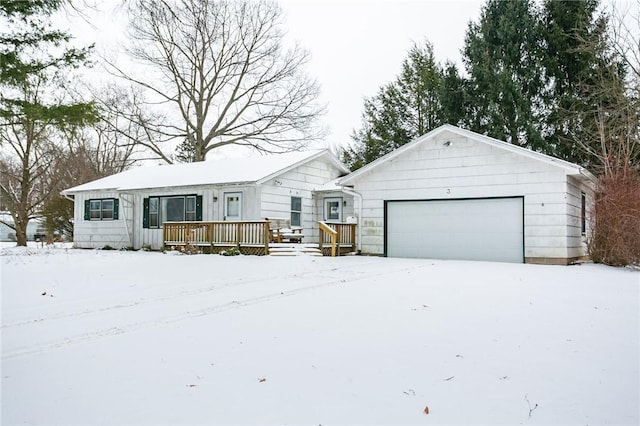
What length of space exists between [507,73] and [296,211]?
12.3m

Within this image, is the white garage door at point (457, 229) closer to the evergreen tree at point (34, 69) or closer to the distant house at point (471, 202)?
the distant house at point (471, 202)

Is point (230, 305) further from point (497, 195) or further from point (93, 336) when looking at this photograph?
point (497, 195)

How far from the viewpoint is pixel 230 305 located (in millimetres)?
6340

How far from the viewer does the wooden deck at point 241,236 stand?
49.3 ft

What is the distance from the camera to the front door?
16.8m

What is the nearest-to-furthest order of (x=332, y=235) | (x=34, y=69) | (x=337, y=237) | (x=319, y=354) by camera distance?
(x=319, y=354) → (x=34, y=69) → (x=332, y=235) → (x=337, y=237)

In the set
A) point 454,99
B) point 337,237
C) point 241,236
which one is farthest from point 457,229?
point 454,99

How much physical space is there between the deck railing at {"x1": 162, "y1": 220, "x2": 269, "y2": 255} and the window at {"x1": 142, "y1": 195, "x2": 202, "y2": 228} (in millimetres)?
1029

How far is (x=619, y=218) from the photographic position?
11.7 meters

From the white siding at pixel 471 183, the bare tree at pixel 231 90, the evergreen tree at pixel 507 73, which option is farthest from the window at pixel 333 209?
the bare tree at pixel 231 90

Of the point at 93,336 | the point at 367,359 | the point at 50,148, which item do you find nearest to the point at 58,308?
the point at 93,336

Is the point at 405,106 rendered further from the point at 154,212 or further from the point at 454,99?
the point at 154,212

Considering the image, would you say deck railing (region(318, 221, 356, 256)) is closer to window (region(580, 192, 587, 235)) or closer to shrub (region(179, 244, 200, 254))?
shrub (region(179, 244, 200, 254))

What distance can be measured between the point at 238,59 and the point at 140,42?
5162 mm
